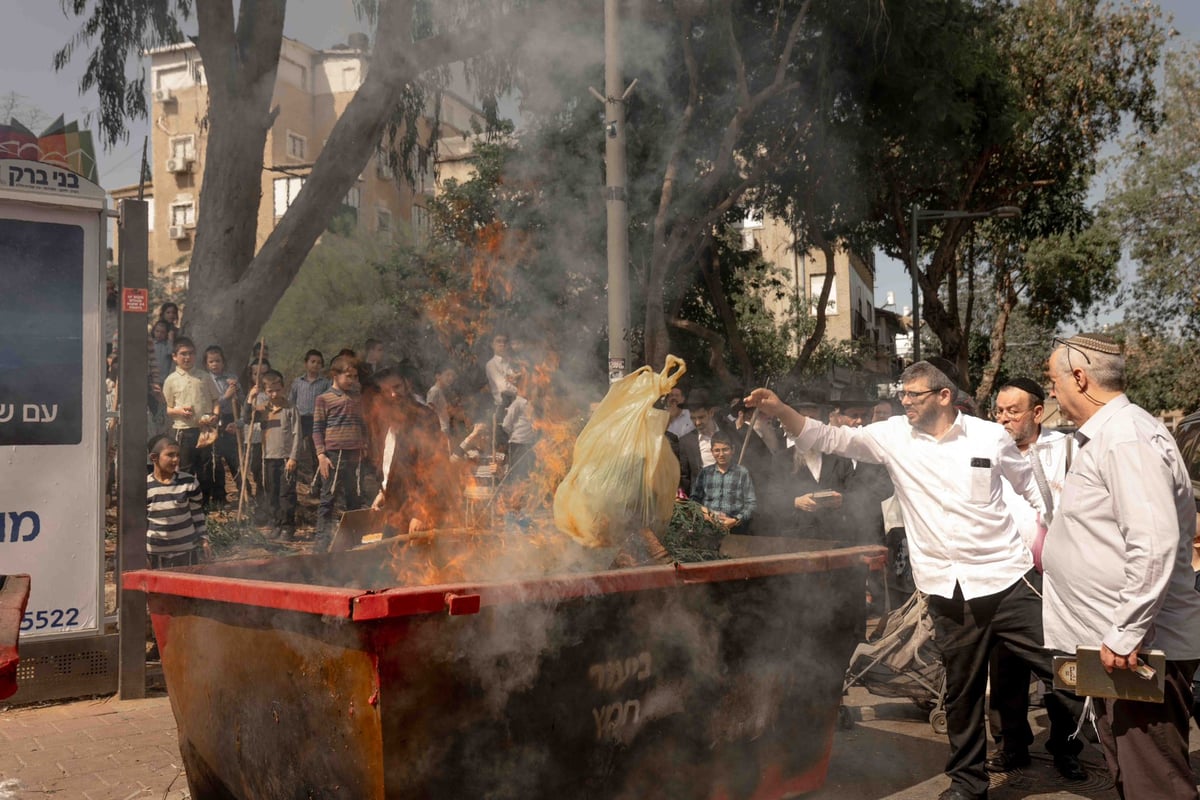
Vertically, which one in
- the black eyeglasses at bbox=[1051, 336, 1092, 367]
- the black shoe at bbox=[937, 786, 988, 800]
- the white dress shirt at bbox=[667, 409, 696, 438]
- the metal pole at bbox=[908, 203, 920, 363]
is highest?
the metal pole at bbox=[908, 203, 920, 363]

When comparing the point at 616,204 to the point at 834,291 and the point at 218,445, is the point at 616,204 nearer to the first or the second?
the point at 218,445

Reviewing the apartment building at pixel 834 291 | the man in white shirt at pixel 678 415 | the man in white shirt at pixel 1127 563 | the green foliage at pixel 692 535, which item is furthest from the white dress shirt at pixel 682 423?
the apartment building at pixel 834 291

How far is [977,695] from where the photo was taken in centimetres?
444

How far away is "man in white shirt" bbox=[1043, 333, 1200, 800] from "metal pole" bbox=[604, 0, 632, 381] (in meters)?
4.93

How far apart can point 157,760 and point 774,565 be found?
3.03 metres

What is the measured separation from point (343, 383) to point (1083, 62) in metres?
17.7

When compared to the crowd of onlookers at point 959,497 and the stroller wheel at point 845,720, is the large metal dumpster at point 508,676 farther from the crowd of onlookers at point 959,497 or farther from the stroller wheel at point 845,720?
the stroller wheel at point 845,720

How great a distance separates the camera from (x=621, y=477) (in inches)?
157

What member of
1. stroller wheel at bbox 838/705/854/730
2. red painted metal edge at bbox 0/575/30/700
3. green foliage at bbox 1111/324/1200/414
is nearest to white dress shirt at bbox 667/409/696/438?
stroller wheel at bbox 838/705/854/730

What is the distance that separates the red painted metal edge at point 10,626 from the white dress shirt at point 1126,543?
307cm

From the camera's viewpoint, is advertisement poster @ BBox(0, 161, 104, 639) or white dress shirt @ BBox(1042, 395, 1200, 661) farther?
advertisement poster @ BBox(0, 161, 104, 639)

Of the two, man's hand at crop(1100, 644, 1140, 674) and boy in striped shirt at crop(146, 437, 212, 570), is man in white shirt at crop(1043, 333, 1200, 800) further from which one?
boy in striped shirt at crop(146, 437, 212, 570)

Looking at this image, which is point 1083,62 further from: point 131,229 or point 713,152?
point 131,229

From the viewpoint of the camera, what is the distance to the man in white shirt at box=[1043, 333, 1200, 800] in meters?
3.10
